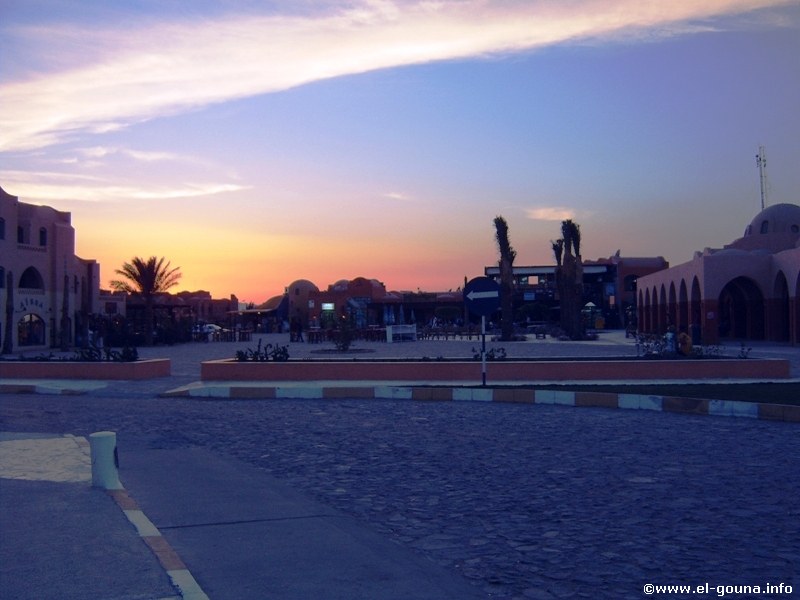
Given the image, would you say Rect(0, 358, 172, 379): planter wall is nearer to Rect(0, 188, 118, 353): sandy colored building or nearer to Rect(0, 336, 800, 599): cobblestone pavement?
Rect(0, 336, 800, 599): cobblestone pavement

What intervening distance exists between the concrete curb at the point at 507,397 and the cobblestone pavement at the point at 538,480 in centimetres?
69

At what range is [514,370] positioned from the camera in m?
20.6

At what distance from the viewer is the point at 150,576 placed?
512 cm

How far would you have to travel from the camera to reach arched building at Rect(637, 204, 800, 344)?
40.4 m

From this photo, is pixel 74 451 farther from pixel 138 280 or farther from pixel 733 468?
pixel 138 280

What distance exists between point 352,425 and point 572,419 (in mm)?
3670

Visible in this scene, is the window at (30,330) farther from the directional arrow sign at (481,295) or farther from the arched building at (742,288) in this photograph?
the directional arrow sign at (481,295)

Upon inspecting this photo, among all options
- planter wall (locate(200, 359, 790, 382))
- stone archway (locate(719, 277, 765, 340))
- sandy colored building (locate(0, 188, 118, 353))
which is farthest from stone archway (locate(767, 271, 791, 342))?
sandy colored building (locate(0, 188, 118, 353))

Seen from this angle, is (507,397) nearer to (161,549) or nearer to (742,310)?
(161,549)

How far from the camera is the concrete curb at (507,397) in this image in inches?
554

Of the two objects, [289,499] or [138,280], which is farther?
[138,280]

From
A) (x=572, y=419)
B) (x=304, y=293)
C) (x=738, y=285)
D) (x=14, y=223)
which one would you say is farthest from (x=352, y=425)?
(x=304, y=293)

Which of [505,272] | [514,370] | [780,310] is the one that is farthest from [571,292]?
[514,370]

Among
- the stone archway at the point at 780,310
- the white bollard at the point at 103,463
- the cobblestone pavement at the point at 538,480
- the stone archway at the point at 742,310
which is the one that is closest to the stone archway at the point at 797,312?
the stone archway at the point at 780,310
